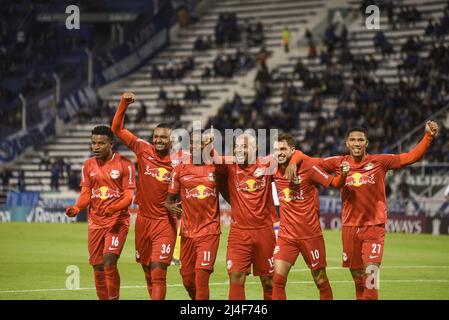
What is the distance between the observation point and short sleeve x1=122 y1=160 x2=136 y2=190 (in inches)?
548

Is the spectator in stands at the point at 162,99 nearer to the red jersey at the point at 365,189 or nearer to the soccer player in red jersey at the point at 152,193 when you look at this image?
the soccer player in red jersey at the point at 152,193

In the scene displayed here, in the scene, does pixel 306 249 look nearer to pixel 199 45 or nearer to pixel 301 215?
pixel 301 215

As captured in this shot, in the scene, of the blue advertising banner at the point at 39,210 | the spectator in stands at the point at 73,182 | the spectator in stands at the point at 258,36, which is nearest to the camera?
the blue advertising banner at the point at 39,210

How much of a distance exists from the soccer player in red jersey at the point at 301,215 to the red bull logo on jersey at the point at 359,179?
80 cm

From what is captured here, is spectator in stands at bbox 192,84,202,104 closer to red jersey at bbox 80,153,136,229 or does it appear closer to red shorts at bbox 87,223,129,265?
red jersey at bbox 80,153,136,229

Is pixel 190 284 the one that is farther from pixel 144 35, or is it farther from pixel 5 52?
pixel 5 52

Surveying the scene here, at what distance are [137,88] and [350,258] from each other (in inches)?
1559

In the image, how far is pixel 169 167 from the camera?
1402cm

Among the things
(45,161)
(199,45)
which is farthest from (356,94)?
(45,161)

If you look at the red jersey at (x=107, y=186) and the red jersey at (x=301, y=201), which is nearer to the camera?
the red jersey at (x=301, y=201)

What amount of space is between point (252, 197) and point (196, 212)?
808 millimetres

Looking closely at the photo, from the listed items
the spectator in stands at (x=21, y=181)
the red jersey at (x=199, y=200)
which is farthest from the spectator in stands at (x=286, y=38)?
the red jersey at (x=199, y=200)

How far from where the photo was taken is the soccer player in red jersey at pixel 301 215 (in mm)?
13094

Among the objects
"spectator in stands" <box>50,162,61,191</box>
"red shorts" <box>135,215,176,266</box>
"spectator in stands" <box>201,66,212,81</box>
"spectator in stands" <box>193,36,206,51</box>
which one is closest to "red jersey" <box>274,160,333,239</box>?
"red shorts" <box>135,215,176,266</box>
